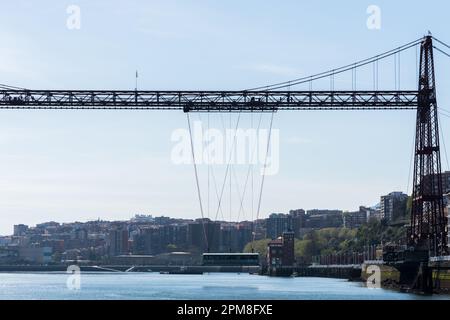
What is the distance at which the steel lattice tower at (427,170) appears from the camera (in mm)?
56562

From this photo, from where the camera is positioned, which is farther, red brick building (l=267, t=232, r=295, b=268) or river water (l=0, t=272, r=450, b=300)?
red brick building (l=267, t=232, r=295, b=268)

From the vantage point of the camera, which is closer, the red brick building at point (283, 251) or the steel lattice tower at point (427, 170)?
the steel lattice tower at point (427, 170)

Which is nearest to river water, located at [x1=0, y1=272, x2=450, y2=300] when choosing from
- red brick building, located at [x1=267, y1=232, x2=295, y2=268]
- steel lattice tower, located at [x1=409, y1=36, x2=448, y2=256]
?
steel lattice tower, located at [x1=409, y1=36, x2=448, y2=256]

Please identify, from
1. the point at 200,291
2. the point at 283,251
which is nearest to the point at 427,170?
the point at 200,291

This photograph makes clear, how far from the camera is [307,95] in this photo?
Result: 64500 millimetres

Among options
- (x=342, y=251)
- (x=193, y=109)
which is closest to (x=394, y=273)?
(x=193, y=109)

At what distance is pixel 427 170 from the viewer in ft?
185

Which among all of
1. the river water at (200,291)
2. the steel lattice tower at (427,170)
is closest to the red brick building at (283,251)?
the river water at (200,291)

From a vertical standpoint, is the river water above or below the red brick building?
below

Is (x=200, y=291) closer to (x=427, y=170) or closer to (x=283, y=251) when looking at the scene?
(x=427, y=170)

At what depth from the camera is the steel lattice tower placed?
5656cm

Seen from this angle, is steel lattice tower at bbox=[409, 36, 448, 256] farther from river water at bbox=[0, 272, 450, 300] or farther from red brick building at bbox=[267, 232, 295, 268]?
red brick building at bbox=[267, 232, 295, 268]

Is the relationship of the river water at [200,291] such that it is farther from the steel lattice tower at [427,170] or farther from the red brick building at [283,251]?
the red brick building at [283,251]
